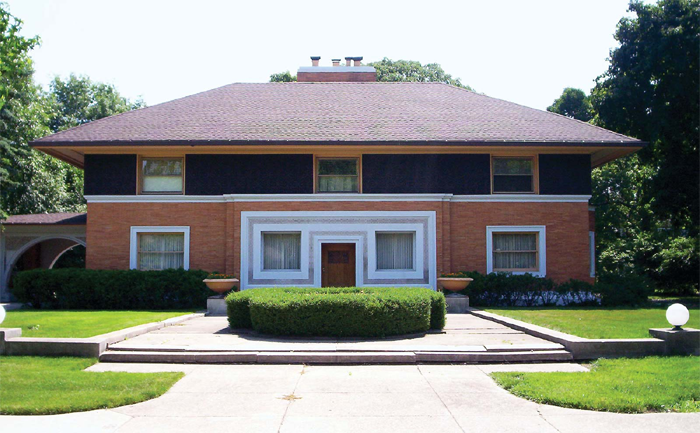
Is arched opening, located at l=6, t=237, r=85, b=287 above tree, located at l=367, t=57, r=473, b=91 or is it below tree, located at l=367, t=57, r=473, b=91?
below

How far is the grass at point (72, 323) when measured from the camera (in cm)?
1222

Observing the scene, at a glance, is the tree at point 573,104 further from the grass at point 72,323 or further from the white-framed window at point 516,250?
the grass at point 72,323

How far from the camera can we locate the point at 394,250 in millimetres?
21234

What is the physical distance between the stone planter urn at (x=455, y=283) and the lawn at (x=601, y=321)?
4.58ft

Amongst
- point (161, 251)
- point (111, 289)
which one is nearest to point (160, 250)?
point (161, 251)

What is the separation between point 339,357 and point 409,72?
44.2 m

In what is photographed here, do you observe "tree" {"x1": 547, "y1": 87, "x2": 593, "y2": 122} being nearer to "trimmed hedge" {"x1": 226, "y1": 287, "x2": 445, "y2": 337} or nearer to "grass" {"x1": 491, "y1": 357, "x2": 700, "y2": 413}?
"trimmed hedge" {"x1": 226, "y1": 287, "x2": 445, "y2": 337}

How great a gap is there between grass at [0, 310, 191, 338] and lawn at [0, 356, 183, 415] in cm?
205

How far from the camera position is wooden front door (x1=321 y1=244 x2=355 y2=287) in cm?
2114

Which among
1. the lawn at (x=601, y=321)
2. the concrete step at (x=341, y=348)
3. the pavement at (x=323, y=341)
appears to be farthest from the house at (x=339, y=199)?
the concrete step at (x=341, y=348)

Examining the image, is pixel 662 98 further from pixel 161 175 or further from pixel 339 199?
pixel 161 175

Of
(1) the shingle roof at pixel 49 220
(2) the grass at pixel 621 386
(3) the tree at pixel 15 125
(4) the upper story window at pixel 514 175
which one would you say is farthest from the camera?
(3) the tree at pixel 15 125

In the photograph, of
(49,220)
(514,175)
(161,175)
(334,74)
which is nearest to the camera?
(161,175)

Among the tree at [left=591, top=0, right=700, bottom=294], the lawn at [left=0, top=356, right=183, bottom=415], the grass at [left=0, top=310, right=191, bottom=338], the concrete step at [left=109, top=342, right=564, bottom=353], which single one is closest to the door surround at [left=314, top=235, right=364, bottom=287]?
the grass at [left=0, top=310, right=191, bottom=338]
